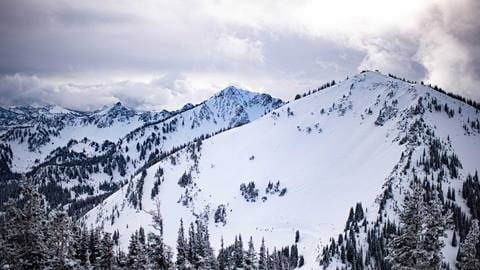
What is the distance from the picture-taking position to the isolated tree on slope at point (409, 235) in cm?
3106

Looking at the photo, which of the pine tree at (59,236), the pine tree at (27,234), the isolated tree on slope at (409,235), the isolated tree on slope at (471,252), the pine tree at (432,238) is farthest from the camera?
the pine tree at (59,236)

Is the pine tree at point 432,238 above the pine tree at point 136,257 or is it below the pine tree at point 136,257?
above

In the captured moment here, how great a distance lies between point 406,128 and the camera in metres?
199

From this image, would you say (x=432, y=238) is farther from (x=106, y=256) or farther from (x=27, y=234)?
(x=106, y=256)

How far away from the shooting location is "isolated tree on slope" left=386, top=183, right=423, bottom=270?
31062 mm

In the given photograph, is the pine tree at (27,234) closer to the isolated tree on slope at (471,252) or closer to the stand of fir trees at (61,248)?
Result: the stand of fir trees at (61,248)

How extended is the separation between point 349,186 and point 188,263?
149207 mm

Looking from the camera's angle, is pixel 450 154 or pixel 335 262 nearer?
pixel 335 262

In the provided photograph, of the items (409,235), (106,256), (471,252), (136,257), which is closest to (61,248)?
(136,257)

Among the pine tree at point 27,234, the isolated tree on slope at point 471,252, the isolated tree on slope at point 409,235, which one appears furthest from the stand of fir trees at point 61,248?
the isolated tree on slope at point 471,252

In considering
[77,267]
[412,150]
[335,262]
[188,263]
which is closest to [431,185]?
[412,150]

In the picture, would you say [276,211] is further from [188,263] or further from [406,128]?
[188,263]

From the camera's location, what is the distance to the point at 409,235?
31359 mm

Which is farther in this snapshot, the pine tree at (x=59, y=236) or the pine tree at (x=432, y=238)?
the pine tree at (x=59, y=236)
